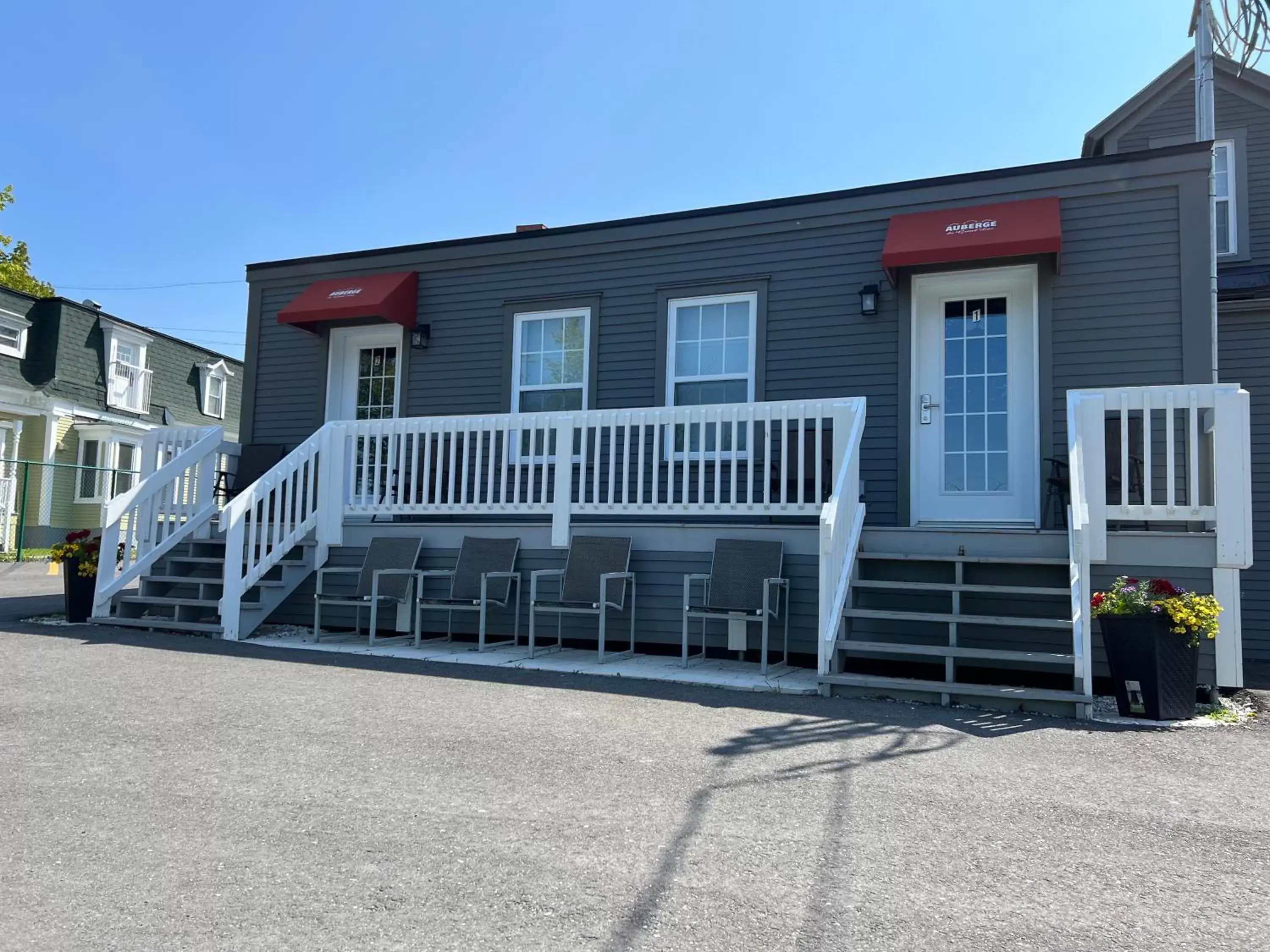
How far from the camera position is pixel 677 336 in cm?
790

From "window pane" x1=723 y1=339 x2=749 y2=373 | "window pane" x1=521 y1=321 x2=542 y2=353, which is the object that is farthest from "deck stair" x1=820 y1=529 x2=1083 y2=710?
"window pane" x1=521 y1=321 x2=542 y2=353

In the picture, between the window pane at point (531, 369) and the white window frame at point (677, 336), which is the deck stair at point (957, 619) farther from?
the window pane at point (531, 369)

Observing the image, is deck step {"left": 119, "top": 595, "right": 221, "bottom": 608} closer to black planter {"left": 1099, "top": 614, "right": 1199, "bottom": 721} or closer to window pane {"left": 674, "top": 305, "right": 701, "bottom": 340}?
window pane {"left": 674, "top": 305, "right": 701, "bottom": 340}

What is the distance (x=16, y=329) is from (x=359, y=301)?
13458 millimetres

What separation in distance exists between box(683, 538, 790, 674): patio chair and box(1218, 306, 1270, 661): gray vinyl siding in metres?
4.04

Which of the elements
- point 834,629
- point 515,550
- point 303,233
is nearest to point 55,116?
point 303,233

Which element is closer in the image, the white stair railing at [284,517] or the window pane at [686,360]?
the white stair railing at [284,517]

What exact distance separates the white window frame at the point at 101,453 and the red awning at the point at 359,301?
37.6ft

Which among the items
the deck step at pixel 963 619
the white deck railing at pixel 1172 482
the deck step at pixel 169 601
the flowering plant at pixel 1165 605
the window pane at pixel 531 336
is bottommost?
the deck step at pixel 169 601

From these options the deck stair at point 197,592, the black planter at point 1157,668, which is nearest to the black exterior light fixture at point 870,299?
the black planter at point 1157,668

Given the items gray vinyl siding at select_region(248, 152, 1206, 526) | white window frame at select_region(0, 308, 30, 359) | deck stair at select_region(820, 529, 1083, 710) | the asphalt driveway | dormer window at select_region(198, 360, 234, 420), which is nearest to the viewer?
the asphalt driveway

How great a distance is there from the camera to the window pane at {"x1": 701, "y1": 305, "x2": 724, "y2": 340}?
25.6 feet

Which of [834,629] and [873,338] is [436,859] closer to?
[834,629]

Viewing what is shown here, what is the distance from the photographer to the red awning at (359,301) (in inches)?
333
